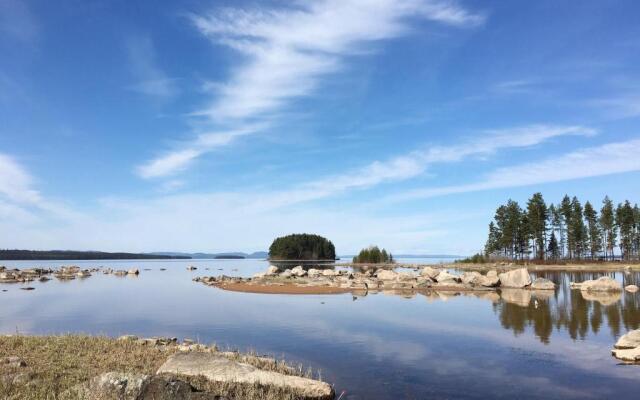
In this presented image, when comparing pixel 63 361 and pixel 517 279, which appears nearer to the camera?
pixel 63 361

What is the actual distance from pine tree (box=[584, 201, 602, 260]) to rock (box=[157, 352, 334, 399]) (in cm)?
13051

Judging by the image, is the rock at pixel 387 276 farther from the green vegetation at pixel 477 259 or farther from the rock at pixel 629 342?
the green vegetation at pixel 477 259

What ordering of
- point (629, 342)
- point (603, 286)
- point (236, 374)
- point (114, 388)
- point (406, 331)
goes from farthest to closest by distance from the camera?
point (603, 286) < point (406, 331) < point (629, 342) < point (236, 374) < point (114, 388)

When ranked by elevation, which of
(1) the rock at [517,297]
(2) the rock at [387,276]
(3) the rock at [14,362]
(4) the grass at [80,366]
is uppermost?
(2) the rock at [387,276]

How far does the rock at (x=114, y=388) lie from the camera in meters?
9.92

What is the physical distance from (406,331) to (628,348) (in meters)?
10.2

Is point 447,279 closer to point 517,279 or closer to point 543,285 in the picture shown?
point 517,279

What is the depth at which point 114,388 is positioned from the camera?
10.0m

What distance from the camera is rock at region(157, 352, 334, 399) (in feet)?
43.6

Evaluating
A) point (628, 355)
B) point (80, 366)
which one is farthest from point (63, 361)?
point (628, 355)

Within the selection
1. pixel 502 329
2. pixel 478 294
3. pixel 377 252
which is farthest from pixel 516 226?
pixel 502 329

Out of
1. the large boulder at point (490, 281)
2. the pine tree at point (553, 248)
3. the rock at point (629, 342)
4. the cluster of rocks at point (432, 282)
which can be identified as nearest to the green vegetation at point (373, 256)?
the pine tree at point (553, 248)

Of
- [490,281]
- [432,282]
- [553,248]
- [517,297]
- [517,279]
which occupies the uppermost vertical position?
[553,248]

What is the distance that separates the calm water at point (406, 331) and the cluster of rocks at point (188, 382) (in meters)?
1.80
